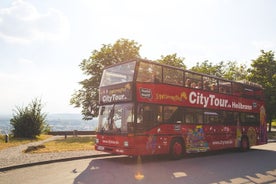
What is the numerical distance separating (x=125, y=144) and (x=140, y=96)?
7.02 ft

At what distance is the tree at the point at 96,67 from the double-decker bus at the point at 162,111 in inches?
858

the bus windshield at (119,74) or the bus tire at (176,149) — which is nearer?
the bus windshield at (119,74)

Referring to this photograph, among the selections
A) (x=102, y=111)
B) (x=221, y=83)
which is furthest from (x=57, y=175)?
(x=221, y=83)

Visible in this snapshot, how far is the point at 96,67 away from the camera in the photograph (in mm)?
36875

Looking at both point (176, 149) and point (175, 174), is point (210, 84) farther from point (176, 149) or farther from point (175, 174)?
point (175, 174)

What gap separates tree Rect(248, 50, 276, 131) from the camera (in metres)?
40.0

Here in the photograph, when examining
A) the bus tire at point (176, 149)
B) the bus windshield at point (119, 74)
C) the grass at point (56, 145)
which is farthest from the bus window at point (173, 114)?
the grass at point (56, 145)

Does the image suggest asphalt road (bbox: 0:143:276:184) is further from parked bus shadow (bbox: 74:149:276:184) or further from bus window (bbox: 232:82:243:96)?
bus window (bbox: 232:82:243:96)

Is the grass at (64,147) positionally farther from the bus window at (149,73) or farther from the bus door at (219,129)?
the bus door at (219,129)

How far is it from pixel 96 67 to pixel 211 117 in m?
23.9

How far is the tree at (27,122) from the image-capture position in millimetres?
24641

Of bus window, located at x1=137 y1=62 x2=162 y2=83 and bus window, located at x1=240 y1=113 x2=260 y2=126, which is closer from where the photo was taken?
bus window, located at x1=137 y1=62 x2=162 y2=83

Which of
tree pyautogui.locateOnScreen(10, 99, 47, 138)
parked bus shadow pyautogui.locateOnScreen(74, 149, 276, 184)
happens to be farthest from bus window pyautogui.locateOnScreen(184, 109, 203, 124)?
tree pyautogui.locateOnScreen(10, 99, 47, 138)

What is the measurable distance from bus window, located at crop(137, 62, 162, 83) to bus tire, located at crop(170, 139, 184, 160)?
3.17 meters
